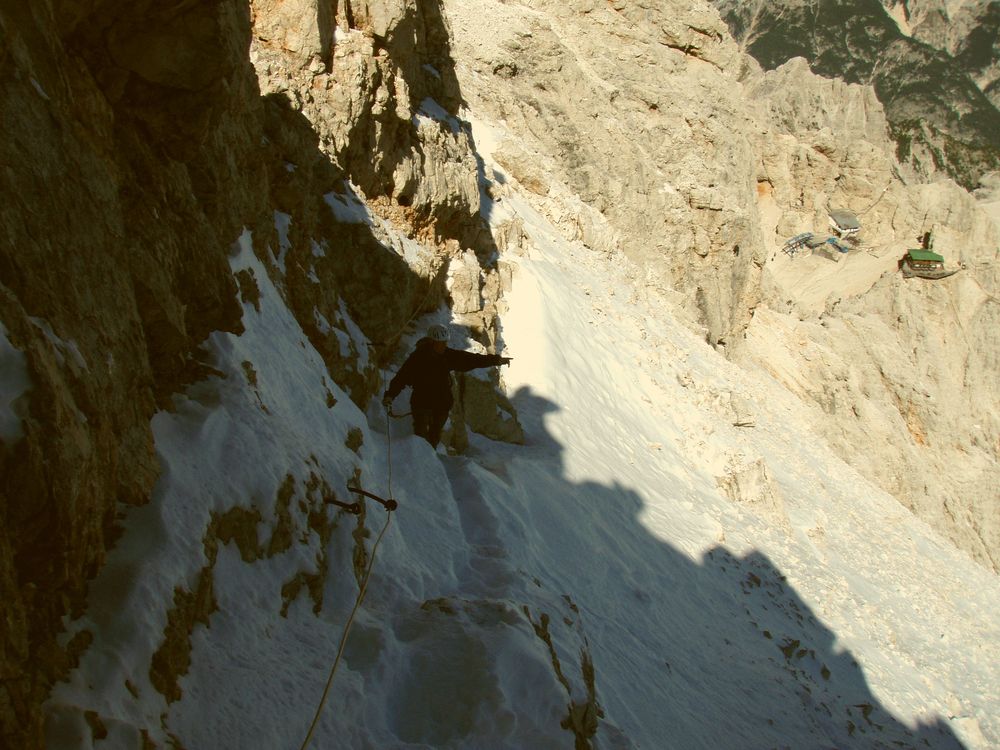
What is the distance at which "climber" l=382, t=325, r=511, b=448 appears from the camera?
7.82 metres

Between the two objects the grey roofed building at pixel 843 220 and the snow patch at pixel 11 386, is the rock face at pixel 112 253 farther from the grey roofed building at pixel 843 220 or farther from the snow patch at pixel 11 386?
the grey roofed building at pixel 843 220

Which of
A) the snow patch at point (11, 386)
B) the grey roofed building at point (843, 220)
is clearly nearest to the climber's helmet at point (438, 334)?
the snow patch at point (11, 386)

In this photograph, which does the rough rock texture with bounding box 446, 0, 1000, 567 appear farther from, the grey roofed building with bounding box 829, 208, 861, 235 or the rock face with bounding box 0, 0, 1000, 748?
the grey roofed building with bounding box 829, 208, 861, 235

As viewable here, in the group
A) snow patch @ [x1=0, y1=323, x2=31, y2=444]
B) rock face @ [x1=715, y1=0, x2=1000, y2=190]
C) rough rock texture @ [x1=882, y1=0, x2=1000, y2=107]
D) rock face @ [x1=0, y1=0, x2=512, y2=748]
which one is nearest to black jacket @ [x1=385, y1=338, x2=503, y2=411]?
rock face @ [x1=0, y1=0, x2=512, y2=748]

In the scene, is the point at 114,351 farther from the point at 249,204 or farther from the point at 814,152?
the point at 814,152

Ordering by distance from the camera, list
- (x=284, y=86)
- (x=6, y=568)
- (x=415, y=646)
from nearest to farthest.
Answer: (x=6, y=568)
(x=415, y=646)
(x=284, y=86)

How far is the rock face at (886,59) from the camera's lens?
7525cm

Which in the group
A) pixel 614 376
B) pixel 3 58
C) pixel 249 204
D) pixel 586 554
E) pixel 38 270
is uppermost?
pixel 3 58

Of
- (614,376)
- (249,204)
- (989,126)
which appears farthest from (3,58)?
(989,126)

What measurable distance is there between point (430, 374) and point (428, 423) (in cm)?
53

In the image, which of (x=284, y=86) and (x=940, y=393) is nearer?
(x=284, y=86)

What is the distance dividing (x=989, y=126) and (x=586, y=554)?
280ft

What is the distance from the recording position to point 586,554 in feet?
29.6

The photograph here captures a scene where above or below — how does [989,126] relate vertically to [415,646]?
above
